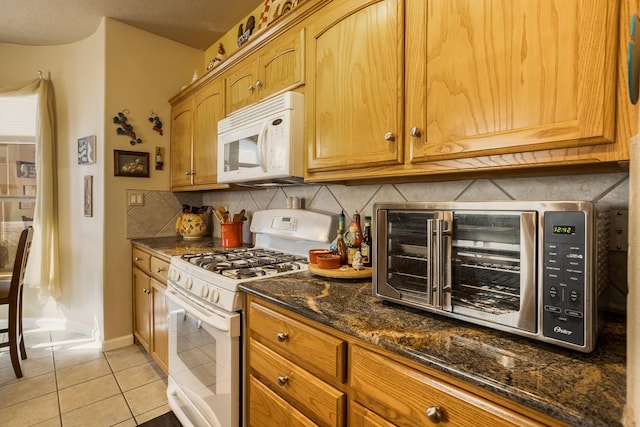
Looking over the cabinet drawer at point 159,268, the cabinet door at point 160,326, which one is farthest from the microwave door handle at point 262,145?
the cabinet door at point 160,326

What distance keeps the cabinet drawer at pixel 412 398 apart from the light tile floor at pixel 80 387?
154 cm

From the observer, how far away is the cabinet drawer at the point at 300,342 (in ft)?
3.08

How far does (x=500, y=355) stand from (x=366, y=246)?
803mm

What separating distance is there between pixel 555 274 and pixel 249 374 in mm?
1100

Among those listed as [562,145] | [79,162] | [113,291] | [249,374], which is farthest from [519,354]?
[79,162]

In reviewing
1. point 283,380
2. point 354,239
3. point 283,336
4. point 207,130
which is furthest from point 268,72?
point 283,380

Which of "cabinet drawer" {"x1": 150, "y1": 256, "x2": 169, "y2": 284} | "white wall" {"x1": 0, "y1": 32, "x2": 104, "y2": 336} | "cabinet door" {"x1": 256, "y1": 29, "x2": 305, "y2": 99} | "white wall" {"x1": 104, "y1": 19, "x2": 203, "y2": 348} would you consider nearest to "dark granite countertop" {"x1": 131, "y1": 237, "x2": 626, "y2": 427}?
"cabinet door" {"x1": 256, "y1": 29, "x2": 305, "y2": 99}

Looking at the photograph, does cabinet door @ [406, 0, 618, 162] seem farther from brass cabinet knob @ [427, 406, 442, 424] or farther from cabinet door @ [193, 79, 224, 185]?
cabinet door @ [193, 79, 224, 185]

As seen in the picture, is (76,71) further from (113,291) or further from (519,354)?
(519,354)

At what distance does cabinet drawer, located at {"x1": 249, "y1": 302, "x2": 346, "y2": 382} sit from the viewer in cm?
94

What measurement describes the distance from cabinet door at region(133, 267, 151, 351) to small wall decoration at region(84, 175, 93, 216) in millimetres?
613

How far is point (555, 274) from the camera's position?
0.71 metres

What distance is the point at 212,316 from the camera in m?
1.39

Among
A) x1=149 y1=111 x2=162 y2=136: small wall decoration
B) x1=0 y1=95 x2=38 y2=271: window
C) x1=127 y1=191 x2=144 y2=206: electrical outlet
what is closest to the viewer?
x1=127 y1=191 x2=144 y2=206: electrical outlet
